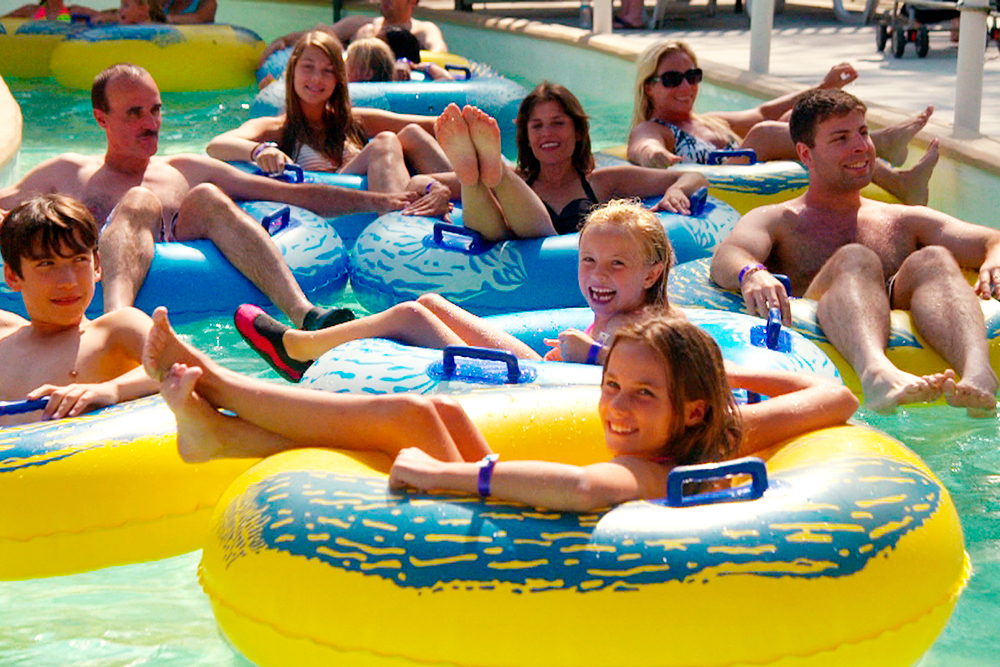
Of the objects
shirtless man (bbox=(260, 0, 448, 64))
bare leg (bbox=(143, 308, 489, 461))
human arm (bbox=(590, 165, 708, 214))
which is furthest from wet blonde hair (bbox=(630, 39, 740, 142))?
bare leg (bbox=(143, 308, 489, 461))

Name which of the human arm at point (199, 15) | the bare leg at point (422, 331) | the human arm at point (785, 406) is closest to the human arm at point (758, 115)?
the bare leg at point (422, 331)

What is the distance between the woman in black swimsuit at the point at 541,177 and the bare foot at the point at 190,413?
171 cm

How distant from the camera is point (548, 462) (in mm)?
2352

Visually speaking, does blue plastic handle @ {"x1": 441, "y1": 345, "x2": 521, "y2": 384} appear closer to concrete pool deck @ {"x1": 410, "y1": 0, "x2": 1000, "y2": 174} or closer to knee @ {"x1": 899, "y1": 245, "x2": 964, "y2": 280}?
knee @ {"x1": 899, "y1": 245, "x2": 964, "y2": 280}

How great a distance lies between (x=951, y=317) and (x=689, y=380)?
147 cm

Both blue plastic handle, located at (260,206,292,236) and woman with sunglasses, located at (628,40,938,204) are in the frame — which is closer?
blue plastic handle, located at (260,206,292,236)

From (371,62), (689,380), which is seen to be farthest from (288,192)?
(689,380)

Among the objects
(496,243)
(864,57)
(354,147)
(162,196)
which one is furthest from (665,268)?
(864,57)

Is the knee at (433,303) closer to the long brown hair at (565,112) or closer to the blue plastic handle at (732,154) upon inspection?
the long brown hair at (565,112)

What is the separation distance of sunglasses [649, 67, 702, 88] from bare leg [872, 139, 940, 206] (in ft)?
3.00

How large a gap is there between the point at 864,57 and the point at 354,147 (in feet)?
14.8

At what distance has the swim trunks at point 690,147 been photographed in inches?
223

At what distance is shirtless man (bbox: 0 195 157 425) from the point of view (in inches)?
123

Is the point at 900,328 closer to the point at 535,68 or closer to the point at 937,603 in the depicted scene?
the point at 937,603
